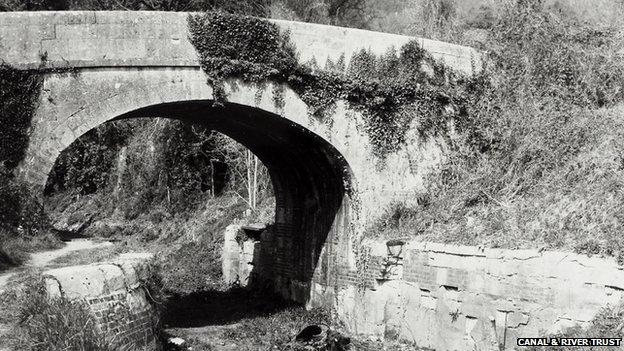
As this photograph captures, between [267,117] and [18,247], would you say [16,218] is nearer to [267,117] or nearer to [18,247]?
[18,247]

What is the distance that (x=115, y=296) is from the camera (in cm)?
800

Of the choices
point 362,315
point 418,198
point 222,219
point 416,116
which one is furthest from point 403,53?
point 222,219

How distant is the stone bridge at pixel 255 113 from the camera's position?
10.4 metres

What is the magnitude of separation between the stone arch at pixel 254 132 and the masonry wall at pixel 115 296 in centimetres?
279

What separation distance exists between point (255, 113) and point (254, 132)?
1.49m

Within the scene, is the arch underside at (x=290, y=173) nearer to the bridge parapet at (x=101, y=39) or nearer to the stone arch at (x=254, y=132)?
the stone arch at (x=254, y=132)

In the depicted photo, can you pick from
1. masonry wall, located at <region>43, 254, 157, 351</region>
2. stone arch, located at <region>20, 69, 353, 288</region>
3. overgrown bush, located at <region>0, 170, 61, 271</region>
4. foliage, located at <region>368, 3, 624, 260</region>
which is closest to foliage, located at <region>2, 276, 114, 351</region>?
masonry wall, located at <region>43, 254, 157, 351</region>

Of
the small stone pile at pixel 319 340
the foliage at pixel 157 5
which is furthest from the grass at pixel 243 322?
the foliage at pixel 157 5

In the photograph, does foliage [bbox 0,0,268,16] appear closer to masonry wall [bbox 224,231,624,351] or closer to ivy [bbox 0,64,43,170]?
masonry wall [bbox 224,231,624,351]

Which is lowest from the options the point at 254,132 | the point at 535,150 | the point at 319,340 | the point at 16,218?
the point at 319,340

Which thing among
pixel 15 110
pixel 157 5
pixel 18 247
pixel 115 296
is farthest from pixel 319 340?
pixel 157 5

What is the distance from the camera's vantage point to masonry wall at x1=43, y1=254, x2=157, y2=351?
7.45 meters

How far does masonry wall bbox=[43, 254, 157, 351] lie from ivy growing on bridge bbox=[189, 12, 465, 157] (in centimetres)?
402

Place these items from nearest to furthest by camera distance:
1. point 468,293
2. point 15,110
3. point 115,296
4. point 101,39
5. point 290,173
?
point 115,296, point 15,110, point 468,293, point 101,39, point 290,173
